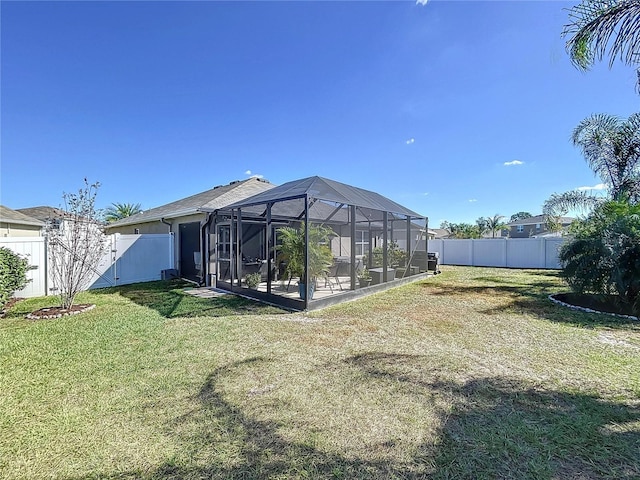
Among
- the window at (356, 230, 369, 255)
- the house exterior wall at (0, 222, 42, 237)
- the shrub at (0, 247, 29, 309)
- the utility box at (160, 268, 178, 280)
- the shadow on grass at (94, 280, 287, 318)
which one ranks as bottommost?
the shadow on grass at (94, 280, 287, 318)

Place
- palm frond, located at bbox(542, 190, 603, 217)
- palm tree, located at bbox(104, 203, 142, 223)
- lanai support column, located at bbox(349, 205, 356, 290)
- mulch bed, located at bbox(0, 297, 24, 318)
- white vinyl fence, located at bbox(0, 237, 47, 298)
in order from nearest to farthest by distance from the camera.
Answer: mulch bed, located at bbox(0, 297, 24, 318), lanai support column, located at bbox(349, 205, 356, 290), white vinyl fence, located at bbox(0, 237, 47, 298), palm frond, located at bbox(542, 190, 603, 217), palm tree, located at bbox(104, 203, 142, 223)

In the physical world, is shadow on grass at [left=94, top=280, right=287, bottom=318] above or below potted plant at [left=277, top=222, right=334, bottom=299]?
below

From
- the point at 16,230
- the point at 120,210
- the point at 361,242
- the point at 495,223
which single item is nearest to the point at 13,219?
the point at 16,230

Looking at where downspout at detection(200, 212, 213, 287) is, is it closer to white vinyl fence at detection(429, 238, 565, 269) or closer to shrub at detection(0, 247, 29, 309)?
shrub at detection(0, 247, 29, 309)

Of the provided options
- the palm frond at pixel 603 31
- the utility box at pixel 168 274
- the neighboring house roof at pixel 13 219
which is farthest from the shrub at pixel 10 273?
the palm frond at pixel 603 31

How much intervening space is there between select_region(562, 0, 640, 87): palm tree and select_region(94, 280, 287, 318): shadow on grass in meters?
7.40

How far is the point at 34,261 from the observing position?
8.59m

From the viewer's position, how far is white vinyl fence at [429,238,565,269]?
16.6 metres

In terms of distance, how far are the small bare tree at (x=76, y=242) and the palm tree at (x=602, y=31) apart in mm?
10556

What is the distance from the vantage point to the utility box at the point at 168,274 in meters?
11.9

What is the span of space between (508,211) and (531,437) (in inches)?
1547

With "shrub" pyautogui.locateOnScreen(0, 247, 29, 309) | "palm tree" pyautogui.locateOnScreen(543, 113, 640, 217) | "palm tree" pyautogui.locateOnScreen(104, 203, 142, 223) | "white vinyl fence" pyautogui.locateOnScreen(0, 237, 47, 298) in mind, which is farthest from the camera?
"palm tree" pyautogui.locateOnScreen(104, 203, 142, 223)

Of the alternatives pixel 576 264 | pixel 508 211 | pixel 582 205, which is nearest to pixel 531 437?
pixel 576 264

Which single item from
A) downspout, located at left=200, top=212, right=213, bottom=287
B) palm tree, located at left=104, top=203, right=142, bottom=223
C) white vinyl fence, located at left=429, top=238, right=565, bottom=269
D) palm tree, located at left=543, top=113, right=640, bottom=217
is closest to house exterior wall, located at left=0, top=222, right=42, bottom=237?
downspout, located at left=200, top=212, right=213, bottom=287
